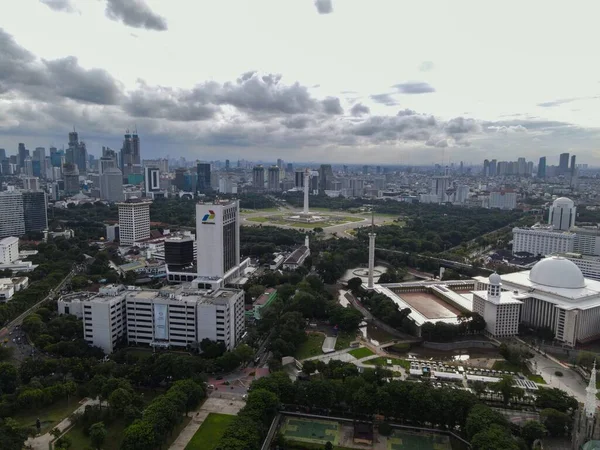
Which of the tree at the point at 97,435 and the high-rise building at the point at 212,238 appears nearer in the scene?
the tree at the point at 97,435

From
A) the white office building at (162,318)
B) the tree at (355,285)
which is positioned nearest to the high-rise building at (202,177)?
the tree at (355,285)

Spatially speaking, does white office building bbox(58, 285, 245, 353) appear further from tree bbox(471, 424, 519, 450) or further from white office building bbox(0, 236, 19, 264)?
white office building bbox(0, 236, 19, 264)

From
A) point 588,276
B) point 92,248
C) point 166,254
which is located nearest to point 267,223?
point 92,248

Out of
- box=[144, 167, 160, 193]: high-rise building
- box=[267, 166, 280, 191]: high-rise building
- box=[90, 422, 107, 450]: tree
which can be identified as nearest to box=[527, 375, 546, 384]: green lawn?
box=[90, 422, 107, 450]: tree

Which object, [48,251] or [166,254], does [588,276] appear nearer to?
[166,254]

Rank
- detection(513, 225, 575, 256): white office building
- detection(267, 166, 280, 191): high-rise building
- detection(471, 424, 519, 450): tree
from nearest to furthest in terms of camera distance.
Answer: detection(471, 424, 519, 450): tree < detection(513, 225, 575, 256): white office building < detection(267, 166, 280, 191): high-rise building

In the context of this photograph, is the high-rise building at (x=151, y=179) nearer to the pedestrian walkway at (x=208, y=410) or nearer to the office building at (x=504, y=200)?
the office building at (x=504, y=200)

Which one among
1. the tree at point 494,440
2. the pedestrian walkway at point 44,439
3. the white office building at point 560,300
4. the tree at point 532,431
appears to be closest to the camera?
the tree at point 494,440
